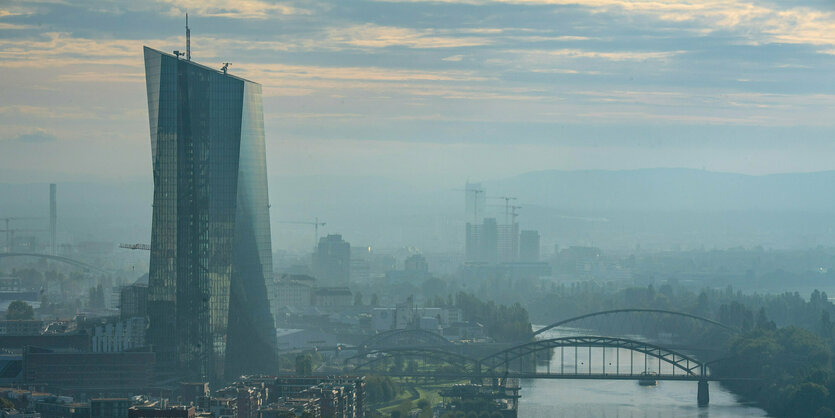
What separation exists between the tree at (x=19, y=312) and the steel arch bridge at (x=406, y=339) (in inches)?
601

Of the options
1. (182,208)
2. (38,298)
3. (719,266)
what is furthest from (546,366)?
(719,266)

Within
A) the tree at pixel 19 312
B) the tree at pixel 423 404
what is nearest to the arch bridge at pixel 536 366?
the tree at pixel 423 404

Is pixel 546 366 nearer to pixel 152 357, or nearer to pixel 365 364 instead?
pixel 365 364

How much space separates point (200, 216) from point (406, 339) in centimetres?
2395

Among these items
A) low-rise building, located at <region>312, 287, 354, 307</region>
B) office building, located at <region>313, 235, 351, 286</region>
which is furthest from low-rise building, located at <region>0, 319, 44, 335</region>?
office building, located at <region>313, 235, 351, 286</region>

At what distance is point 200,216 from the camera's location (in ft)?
183

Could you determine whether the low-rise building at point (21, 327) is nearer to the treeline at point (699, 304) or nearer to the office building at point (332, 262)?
the treeline at point (699, 304)

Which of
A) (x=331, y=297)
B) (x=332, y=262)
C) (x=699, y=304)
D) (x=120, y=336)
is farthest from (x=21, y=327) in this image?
(x=332, y=262)

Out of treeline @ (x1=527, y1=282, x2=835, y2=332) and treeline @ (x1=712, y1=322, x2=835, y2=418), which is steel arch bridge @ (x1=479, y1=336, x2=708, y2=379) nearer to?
treeline @ (x1=712, y1=322, x2=835, y2=418)

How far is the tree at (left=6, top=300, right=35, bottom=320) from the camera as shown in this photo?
77188 mm

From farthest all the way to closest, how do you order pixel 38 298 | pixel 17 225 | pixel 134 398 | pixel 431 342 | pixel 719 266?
1. pixel 719 266
2. pixel 17 225
3. pixel 38 298
4. pixel 431 342
5. pixel 134 398

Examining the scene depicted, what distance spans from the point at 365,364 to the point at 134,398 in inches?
774

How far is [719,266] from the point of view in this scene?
160250 mm

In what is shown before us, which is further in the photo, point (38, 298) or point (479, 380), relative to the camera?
point (38, 298)
